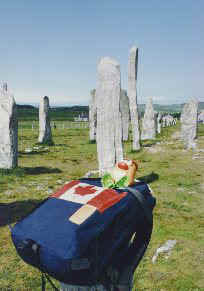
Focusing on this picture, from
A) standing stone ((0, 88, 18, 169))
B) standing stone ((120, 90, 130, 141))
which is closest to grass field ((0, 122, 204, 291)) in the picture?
standing stone ((0, 88, 18, 169))

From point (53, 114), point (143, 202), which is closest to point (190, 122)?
point (143, 202)

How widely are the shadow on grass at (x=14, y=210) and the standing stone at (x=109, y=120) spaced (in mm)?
3216

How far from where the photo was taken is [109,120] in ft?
35.7

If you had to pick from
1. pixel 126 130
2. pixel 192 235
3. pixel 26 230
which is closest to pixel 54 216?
pixel 26 230

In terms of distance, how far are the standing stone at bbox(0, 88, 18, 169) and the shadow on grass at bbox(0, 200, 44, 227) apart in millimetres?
4166

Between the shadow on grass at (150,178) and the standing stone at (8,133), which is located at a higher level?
the standing stone at (8,133)

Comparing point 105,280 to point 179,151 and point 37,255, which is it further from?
point 179,151

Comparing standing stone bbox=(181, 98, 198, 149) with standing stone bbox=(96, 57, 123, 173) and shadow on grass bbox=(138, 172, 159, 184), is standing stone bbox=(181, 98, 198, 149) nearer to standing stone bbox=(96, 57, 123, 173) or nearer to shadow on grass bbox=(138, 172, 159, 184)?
shadow on grass bbox=(138, 172, 159, 184)

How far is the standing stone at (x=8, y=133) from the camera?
1260cm

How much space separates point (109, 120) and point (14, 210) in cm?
458

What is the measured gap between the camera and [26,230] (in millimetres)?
1874

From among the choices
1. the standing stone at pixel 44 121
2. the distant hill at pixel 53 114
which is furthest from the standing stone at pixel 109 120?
the distant hill at pixel 53 114

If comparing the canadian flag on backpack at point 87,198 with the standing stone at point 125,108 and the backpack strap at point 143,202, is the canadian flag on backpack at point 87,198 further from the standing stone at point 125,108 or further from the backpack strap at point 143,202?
the standing stone at point 125,108

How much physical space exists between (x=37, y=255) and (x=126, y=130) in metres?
21.1
